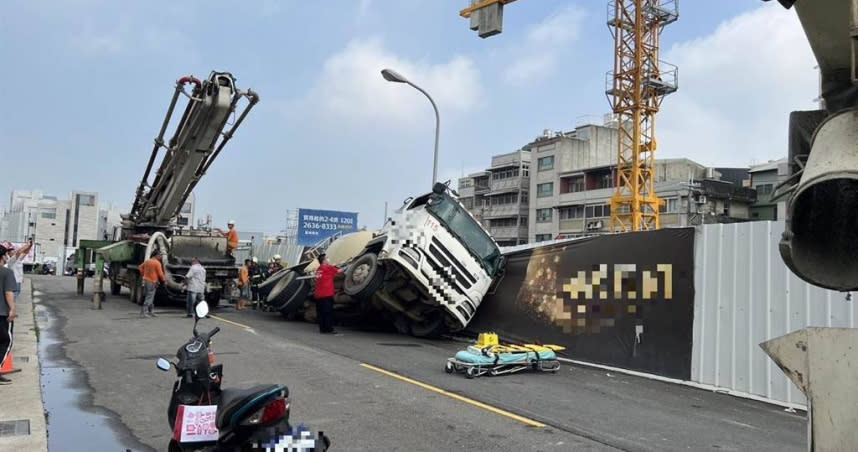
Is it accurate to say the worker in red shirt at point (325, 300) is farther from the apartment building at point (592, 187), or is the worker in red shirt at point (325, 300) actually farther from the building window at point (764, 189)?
the building window at point (764, 189)

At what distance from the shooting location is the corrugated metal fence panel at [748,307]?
772 centimetres

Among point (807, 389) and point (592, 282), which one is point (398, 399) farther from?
point (807, 389)

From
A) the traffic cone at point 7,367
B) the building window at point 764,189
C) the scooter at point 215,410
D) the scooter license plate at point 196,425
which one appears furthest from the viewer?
the building window at point 764,189

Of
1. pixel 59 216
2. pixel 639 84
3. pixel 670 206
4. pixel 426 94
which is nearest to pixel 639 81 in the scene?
pixel 639 84

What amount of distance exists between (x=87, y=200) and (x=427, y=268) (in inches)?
4399

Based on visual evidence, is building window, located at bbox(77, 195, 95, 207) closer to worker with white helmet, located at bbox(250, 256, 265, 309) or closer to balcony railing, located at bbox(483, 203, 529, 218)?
balcony railing, located at bbox(483, 203, 529, 218)

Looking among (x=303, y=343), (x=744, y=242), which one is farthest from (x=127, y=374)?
(x=744, y=242)

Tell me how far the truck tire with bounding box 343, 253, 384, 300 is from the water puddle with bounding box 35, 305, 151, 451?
5355 millimetres

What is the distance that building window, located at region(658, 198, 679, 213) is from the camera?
5959 cm

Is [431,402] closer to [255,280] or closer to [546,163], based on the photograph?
[255,280]

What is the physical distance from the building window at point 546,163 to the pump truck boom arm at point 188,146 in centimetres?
5631

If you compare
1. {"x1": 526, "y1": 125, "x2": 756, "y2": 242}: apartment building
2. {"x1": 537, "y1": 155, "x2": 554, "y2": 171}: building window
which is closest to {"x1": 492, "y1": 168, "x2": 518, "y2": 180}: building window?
{"x1": 526, "y1": 125, "x2": 756, "y2": 242}: apartment building

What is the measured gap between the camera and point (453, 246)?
42.2ft

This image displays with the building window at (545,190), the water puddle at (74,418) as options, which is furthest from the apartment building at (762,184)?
the water puddle at (74,418)
